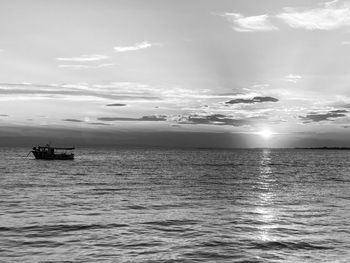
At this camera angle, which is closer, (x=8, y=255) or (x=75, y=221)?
(x=8, y=255)

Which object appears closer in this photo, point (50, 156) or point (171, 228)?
point (171, 228)

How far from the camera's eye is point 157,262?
69.4ft

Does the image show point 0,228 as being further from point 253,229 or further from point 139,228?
point 253,229

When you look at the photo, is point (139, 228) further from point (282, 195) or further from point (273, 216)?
point (282, 195)

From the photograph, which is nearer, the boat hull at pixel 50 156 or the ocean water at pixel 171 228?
the ocean water at pixel 171 228

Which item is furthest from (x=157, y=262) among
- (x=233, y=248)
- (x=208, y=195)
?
(x=208, y=195)

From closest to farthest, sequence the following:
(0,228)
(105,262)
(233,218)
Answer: (105,262) → (0,228) → (233,218)

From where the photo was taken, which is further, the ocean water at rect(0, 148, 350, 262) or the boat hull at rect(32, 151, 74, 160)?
the boat hull at rect(32, 151, 74, 160)

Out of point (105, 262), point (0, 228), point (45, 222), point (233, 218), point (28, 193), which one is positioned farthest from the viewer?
point (28, 193)

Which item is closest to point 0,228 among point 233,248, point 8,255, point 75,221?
point 75,221

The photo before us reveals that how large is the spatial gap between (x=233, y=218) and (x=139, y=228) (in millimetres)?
9462

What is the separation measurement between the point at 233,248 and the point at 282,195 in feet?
104

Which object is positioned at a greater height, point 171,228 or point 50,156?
point 50,156

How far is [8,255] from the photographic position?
21984mm
